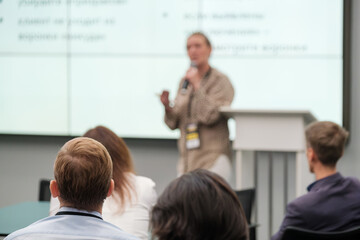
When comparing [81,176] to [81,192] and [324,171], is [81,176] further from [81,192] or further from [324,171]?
[324,171]

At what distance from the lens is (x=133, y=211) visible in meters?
2.38

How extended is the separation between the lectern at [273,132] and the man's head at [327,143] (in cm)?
94

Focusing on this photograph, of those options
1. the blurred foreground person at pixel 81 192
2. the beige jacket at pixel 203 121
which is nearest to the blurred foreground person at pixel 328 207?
the blurred foreground person at pixel 81 192

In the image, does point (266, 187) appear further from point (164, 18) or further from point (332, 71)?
point (164, 18)

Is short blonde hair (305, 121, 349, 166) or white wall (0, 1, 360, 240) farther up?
short blonde hair (305, 121, 349, 166)

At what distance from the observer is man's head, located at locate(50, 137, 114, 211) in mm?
1614

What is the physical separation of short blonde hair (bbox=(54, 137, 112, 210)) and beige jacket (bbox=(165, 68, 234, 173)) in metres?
2.44

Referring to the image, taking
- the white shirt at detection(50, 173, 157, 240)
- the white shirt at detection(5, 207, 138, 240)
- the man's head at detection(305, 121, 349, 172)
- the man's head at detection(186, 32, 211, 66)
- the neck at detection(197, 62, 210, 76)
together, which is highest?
the man's head at detection(186, 32, 211, 66)

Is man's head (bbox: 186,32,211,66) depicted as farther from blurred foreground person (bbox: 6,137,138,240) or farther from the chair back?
blurred foreground person (bbox: 6,137,138,240)

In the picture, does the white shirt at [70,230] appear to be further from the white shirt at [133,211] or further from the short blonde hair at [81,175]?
the white shirt at [133,211]

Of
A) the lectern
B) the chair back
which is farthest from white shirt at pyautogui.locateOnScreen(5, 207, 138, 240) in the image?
the lectern

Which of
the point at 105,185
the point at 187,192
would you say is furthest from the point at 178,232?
the point at 105,185

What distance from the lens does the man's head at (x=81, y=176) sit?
5.30ft

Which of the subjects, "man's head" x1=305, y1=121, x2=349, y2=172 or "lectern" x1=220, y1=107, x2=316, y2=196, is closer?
"man's head" x1=305, y1=121, x2=349, y2=172
